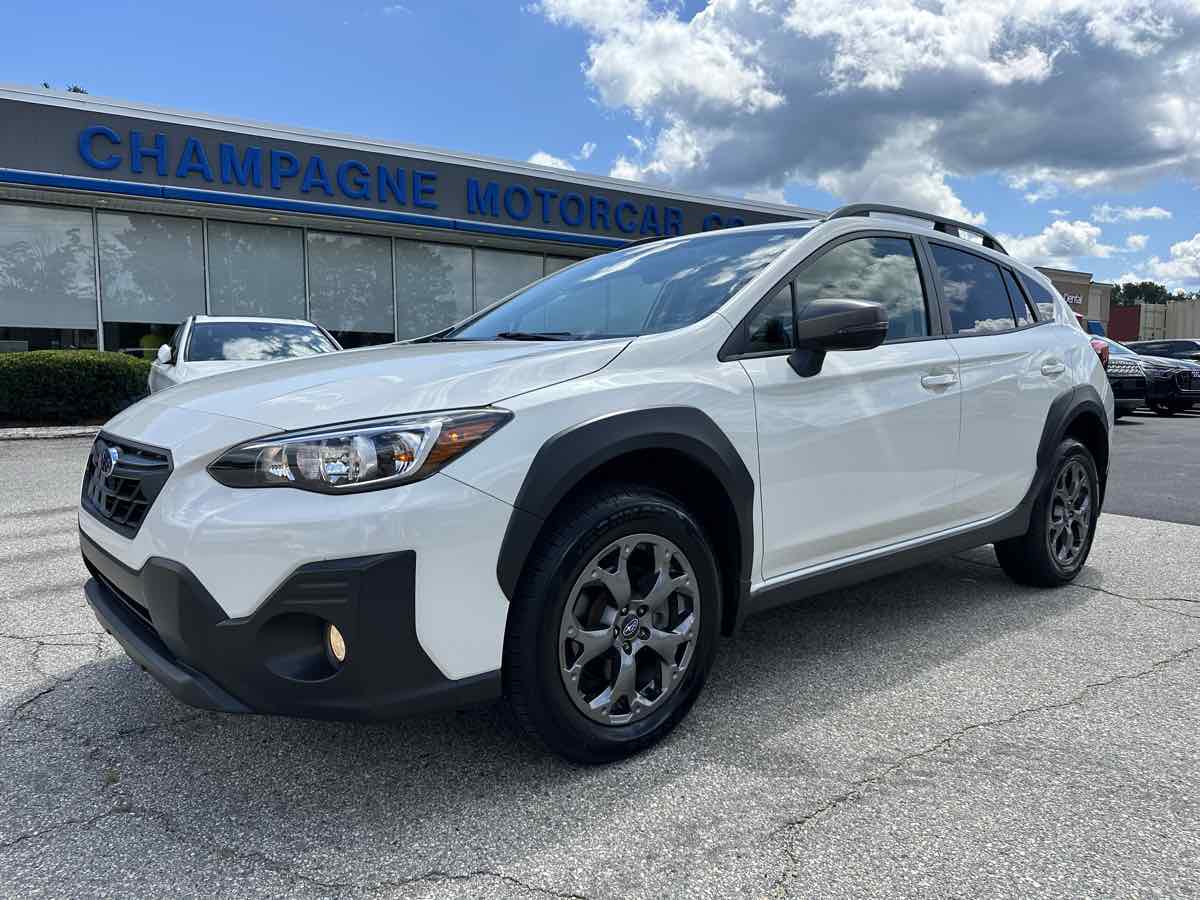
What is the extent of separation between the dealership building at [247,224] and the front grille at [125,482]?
39.8 feet

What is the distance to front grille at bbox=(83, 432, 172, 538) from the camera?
2.25m

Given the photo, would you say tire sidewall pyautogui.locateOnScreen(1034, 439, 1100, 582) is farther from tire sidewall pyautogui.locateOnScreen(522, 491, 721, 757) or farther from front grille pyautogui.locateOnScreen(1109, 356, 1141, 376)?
front grille pyautogui.locateOnScreen(1109, 356, 1141, 376)

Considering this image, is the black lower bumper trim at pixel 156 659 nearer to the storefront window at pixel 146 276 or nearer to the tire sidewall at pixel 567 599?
the tire sidewall at pixel 567 599

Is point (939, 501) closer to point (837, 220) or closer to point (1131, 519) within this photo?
point (837, 220)

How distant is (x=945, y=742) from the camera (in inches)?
103

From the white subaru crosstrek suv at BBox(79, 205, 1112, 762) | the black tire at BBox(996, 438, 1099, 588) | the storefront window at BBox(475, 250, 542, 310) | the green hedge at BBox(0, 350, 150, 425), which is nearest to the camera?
the white subaru crosstrek suv at BBox(79, 205, 1112, 762)

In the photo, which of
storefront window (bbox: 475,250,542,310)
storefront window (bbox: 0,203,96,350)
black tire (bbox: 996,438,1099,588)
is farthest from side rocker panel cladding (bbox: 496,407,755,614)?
storefront window (bbox: 475,250,542,310)

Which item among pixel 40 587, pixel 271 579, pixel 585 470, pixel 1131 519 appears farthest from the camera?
pixel 1131 519

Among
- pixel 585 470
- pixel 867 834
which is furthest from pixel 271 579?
pixel 867 834

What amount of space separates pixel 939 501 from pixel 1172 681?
3.29ft

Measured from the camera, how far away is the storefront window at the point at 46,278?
42.3 feet

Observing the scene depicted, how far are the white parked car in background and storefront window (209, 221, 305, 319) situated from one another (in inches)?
231

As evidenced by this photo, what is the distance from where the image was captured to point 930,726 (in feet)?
8.95

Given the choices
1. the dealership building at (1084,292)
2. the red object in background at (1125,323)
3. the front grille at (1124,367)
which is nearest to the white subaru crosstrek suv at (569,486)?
the front grille at (1124,367)
